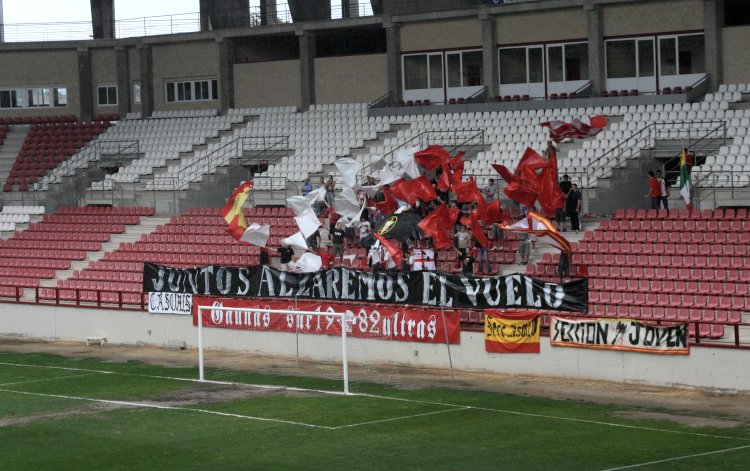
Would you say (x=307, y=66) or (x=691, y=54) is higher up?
(x=307, y=66)

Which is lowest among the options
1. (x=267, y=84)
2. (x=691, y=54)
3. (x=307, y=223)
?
(x=307, y=223)

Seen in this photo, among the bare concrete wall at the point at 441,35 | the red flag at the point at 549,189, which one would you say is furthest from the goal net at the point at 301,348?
the bare concrete wall at the point at 441,35

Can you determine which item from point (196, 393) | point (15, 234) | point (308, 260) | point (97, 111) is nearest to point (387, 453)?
point (196, 393)

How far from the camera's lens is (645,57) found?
133 feet

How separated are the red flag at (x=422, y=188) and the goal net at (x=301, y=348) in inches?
133

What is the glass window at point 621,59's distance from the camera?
133 ft

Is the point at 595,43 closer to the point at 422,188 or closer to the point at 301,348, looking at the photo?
the point at 422,188

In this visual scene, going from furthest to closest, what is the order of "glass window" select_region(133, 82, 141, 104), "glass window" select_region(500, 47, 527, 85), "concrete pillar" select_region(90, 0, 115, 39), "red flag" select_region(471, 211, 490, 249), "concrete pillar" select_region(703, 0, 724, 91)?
"concrete pillar" select_region(90, 0, 115, 39) < "glass window" select_region(133, 82, 141, 104) < "glass window" select_region(500, 47, 527, 85) < "concrete pillar" select_region(703, 0, 724, 91) < "red flag" select_region(471, 211, 490, 249)

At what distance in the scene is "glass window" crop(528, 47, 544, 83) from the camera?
42.6 m

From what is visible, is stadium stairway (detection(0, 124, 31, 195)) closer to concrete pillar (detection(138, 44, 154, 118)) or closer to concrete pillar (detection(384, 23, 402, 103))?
concrete pillar (detection(138, 44, 154, 118))

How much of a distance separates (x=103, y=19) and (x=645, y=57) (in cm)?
2567

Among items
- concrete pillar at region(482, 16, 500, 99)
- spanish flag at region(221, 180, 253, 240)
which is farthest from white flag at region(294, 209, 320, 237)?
concrete pillar at region(482, 16, 500, 99)

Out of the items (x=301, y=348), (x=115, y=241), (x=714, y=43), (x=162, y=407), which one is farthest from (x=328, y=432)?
(x=714, y=43)

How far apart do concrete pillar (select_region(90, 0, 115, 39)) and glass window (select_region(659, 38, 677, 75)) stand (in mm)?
25778
